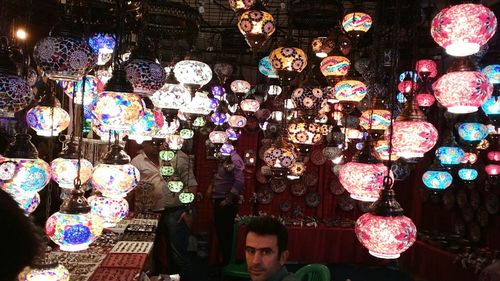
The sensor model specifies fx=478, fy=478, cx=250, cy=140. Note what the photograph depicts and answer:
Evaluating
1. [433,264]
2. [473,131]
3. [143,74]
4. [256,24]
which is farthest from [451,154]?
[143,74]

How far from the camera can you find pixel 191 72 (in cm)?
346

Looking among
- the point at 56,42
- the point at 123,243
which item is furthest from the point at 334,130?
the point at 56,42

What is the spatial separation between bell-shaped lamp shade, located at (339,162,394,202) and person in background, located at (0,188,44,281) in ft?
7.33

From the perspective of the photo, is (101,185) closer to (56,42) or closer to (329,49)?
(56,42)

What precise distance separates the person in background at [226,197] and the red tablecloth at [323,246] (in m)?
0.28

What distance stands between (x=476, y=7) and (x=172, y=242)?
198 inches

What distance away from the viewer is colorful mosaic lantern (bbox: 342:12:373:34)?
368 cm

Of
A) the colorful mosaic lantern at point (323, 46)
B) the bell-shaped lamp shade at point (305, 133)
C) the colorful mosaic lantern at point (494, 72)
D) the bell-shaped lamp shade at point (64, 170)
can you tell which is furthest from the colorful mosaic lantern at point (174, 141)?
the colorful mosaic lantern at point (494, 72)

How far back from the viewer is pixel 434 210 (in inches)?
324

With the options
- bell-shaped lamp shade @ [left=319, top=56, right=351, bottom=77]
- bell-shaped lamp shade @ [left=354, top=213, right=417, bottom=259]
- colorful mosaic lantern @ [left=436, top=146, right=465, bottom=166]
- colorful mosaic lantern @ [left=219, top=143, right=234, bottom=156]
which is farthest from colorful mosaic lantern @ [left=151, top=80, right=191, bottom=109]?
colorful mosaic lantern @ [left=219, top=143, right=234, bottom=156]

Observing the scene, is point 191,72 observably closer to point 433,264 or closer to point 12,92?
point 12,92

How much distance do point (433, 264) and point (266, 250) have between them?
4.81m

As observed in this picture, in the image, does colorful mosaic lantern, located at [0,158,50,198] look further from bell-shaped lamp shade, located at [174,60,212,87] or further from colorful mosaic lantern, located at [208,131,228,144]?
colorful mosaic lantern, located at [208,131,228,144]

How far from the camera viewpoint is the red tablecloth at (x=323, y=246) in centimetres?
743
